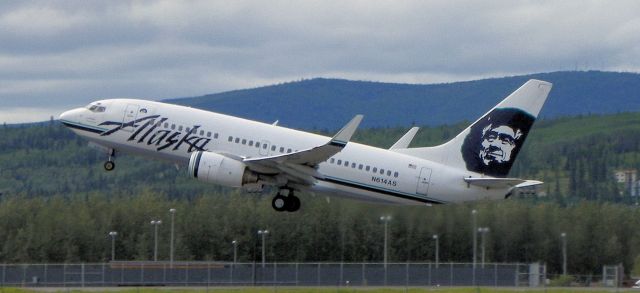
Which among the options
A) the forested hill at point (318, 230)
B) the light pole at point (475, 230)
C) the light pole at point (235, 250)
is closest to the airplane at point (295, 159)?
the forested hill at point (318, 230)

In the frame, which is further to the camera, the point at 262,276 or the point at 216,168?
the point at 262,276

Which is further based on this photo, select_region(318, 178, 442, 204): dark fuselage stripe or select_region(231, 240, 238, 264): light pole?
select_region(231, 240, 238, 264): light pole

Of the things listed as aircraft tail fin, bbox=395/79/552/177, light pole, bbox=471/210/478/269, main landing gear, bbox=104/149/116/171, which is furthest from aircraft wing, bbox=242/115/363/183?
light pole, bbox=471/210/478/269

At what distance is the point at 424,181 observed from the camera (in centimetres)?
6091

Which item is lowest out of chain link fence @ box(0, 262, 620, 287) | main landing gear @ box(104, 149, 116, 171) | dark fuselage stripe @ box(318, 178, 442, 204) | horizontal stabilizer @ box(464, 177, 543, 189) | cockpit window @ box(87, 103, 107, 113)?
chain link fence @ box(0, 262, 620, 287)

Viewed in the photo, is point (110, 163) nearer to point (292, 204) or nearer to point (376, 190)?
point (292, 204)

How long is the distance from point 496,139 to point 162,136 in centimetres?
1450

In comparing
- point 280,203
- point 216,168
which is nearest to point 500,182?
point 280,203

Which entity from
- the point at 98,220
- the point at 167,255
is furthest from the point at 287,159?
the point at 98,220

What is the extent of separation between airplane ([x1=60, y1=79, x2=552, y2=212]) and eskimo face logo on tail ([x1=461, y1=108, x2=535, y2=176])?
0.04 metres

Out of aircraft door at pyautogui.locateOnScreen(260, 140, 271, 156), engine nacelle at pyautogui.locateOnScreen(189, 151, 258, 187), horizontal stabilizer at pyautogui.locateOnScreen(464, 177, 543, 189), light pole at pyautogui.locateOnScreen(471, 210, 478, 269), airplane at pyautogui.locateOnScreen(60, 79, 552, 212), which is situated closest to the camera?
horizontal stabilizer at pyautogui.locateOnScreen(464, 177, 543, 189)

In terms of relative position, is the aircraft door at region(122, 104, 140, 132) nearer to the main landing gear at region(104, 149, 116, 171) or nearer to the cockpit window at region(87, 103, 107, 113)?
the cockpit window at region(87, 103, 107, 113)

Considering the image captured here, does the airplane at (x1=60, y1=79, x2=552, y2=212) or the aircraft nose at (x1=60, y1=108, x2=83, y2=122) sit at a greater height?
the aircraft nose at (x1=60, y1=108, x2=83, y2=122)

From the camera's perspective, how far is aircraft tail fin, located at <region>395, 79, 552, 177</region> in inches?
2438
